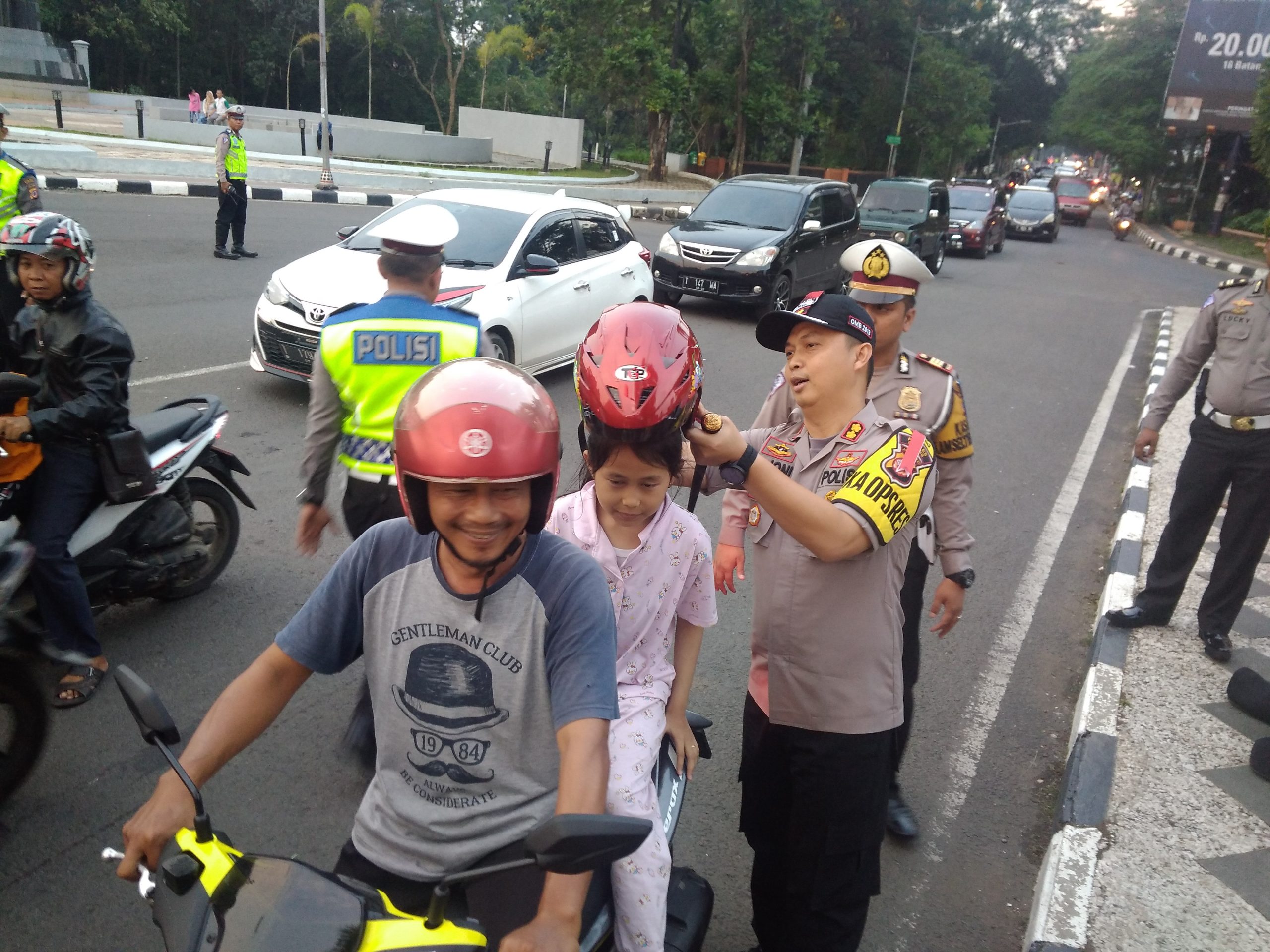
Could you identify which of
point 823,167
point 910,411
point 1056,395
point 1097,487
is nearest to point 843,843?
point 910,411

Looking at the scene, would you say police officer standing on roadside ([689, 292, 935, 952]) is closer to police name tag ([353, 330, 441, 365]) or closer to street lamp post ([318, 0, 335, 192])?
police name tag ([353, 330, 441, 365])

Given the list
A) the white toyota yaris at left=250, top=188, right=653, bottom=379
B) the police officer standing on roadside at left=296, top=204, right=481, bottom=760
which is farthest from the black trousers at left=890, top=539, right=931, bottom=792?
the white toyota yaris at left=250, top=188, right=653, bottom=379

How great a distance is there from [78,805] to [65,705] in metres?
0.61

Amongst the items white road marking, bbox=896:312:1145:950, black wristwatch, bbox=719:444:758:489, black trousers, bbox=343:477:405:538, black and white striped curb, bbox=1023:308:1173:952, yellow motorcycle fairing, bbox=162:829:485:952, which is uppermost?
black wristwatch, bbox=719:444:758:489

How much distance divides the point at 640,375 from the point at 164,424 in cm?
321

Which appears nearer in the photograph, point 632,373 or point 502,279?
point 632,373

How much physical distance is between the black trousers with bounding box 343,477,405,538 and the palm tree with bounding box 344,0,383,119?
36.5 m

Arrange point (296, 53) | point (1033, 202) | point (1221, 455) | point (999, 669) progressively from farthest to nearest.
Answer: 1. point (296, 53)
2. point (1033, 202)
3. point (999, 669)
4. point (1221, 455)

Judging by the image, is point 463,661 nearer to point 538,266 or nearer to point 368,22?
point 538,266

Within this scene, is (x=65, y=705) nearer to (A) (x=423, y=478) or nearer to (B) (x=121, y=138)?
(A) (x=423, y=478)

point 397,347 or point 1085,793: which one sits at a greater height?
point 397,347

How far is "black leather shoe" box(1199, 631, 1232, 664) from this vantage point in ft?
15.0

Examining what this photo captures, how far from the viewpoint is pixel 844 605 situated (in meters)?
2.27

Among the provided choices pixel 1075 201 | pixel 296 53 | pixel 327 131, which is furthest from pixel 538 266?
pixel 1075 201
